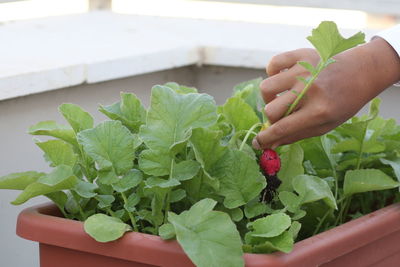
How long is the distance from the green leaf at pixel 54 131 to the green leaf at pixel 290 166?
0.72 ft

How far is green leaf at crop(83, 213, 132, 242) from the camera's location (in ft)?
2.52

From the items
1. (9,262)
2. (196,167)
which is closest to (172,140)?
(196,167)

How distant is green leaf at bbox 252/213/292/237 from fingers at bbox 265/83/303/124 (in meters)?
0.10

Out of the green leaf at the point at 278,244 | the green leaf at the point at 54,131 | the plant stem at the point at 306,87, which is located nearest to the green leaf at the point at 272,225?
the green leaf at the point at 278,244

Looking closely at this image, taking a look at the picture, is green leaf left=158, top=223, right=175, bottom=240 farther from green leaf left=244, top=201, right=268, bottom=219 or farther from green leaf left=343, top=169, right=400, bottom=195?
green leaf left=343, top=169, right=400, bottom=195

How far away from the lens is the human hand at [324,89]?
80 cm

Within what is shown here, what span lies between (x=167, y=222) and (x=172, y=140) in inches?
3.1

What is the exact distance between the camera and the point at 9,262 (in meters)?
1.11

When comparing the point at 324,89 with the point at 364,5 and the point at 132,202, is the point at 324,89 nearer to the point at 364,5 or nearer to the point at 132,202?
the point at 132,202

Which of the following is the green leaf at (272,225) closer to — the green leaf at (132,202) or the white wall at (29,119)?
the green leaf at (132,202)

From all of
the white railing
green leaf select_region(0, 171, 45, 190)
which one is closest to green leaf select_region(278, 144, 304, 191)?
green leaf select_region(0, 171, 45, 190)

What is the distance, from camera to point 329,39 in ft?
2.56

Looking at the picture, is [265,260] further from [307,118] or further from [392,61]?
[392,61]

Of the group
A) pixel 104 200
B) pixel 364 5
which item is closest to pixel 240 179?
pixel 104 200
